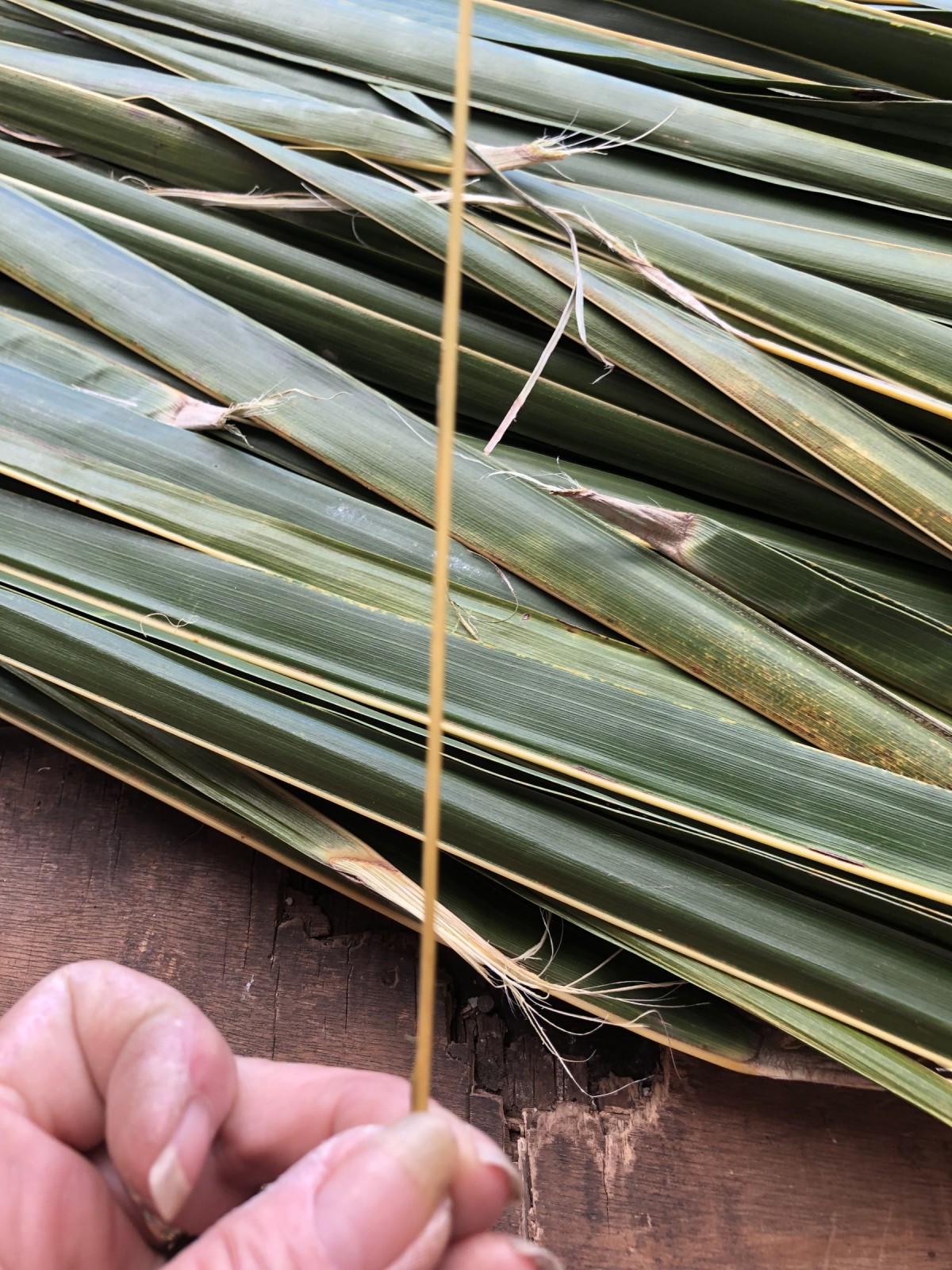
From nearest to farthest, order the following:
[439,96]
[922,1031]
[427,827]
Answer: [427,827]
[922,1031]
[439,96]

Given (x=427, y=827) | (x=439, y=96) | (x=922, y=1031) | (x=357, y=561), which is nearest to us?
(x=427, y=827)

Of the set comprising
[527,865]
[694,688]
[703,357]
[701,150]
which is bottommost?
[527,865]

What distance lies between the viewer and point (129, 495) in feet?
2.24

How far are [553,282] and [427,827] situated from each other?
1.66 feet

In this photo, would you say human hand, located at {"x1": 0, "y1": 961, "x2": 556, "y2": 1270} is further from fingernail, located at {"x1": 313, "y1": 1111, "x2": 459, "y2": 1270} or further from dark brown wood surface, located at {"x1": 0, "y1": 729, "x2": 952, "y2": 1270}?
dark brown wood surface, located at {"x1": 0, "y1": 729, "x2": 952, "y2": 1270}

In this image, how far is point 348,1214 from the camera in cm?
36

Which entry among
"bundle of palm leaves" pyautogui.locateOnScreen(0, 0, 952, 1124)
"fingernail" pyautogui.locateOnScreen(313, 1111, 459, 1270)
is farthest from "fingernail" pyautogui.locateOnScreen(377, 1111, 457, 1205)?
"bundle of palm leaves" pyautogui.locateOnScreen(0, 0, 952, 1124)

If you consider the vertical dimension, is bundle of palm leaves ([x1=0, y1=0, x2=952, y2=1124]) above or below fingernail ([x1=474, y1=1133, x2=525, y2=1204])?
above

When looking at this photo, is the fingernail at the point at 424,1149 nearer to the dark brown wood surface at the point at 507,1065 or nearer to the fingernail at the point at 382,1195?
the fingernail at the point at 382,1195

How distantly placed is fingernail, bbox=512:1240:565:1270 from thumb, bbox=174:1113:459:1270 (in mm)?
57

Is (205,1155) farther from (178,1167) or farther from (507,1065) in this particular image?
(507,1065)

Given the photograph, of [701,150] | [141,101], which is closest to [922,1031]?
[701,150]

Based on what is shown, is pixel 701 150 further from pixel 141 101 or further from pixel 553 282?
pixel 141 101

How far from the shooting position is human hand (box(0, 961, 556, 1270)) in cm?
36
